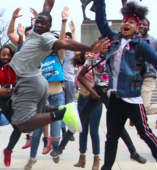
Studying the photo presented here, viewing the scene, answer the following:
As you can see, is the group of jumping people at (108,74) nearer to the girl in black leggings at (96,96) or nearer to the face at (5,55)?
the girl in black leggings at (96,96)

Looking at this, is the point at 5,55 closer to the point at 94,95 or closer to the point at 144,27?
the point at 94,95

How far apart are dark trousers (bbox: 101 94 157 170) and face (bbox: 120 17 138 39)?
66 cm

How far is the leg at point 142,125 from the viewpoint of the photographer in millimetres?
2746

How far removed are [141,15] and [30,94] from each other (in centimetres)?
147

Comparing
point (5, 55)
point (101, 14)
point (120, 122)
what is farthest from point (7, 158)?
point (101, 14)

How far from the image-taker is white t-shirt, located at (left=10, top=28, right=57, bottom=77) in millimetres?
2811

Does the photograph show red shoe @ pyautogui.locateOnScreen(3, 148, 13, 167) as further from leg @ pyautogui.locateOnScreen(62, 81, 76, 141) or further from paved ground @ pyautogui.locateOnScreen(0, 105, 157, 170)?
leg @ pyautogui.locateOnScreen(62, 81, 76, 141)

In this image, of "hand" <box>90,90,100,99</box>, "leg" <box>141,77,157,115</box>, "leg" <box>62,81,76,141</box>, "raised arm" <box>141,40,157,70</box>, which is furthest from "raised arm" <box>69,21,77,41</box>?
"raised arm" <box>141,40,157,70</box>

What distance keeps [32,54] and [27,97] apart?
47 cm

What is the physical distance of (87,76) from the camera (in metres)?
4.03

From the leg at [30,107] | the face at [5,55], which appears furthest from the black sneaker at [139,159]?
the face at [5,55]

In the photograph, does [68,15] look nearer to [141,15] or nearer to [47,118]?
[141,15]

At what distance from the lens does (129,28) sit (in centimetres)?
282

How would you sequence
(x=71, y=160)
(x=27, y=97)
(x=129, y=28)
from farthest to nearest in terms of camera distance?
1. (x=71, y=160)
2. (x=27, y=97)
3. (x=129, y=28)
